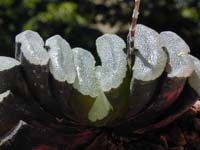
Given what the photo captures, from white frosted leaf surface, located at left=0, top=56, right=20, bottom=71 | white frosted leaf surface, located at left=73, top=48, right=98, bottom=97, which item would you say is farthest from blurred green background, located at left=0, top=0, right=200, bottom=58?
white frosted leaf surface, located at left=0, top=56, right=20, bottom=71

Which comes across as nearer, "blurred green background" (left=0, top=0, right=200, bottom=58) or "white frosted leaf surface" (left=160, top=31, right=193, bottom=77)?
"white frosted leaf surface" (left=160, top=31, right=193, bottom=77)

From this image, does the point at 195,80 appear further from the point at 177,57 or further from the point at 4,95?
the point at 4,95

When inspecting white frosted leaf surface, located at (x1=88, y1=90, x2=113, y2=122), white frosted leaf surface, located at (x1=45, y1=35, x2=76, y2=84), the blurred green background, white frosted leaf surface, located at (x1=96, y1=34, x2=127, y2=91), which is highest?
white frosted leaf surface, located at (x1=45, y1=35, x2=76, y2=84)

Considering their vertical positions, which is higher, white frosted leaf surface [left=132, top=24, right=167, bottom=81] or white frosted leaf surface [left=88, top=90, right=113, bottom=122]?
white frosted leaf surface [left=132, top=24, right=167, bottom=81]

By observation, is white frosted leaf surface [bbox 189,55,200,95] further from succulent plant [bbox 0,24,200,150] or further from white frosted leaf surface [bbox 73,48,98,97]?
white frosted leaf surface [bbox 73,48,98,97]

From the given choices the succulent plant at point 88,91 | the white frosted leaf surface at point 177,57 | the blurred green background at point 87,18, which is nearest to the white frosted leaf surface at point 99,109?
the succulent plant at point 88,91

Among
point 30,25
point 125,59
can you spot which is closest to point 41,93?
point 125,59

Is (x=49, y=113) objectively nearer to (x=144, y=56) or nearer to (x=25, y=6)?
(x=144, y=56)
